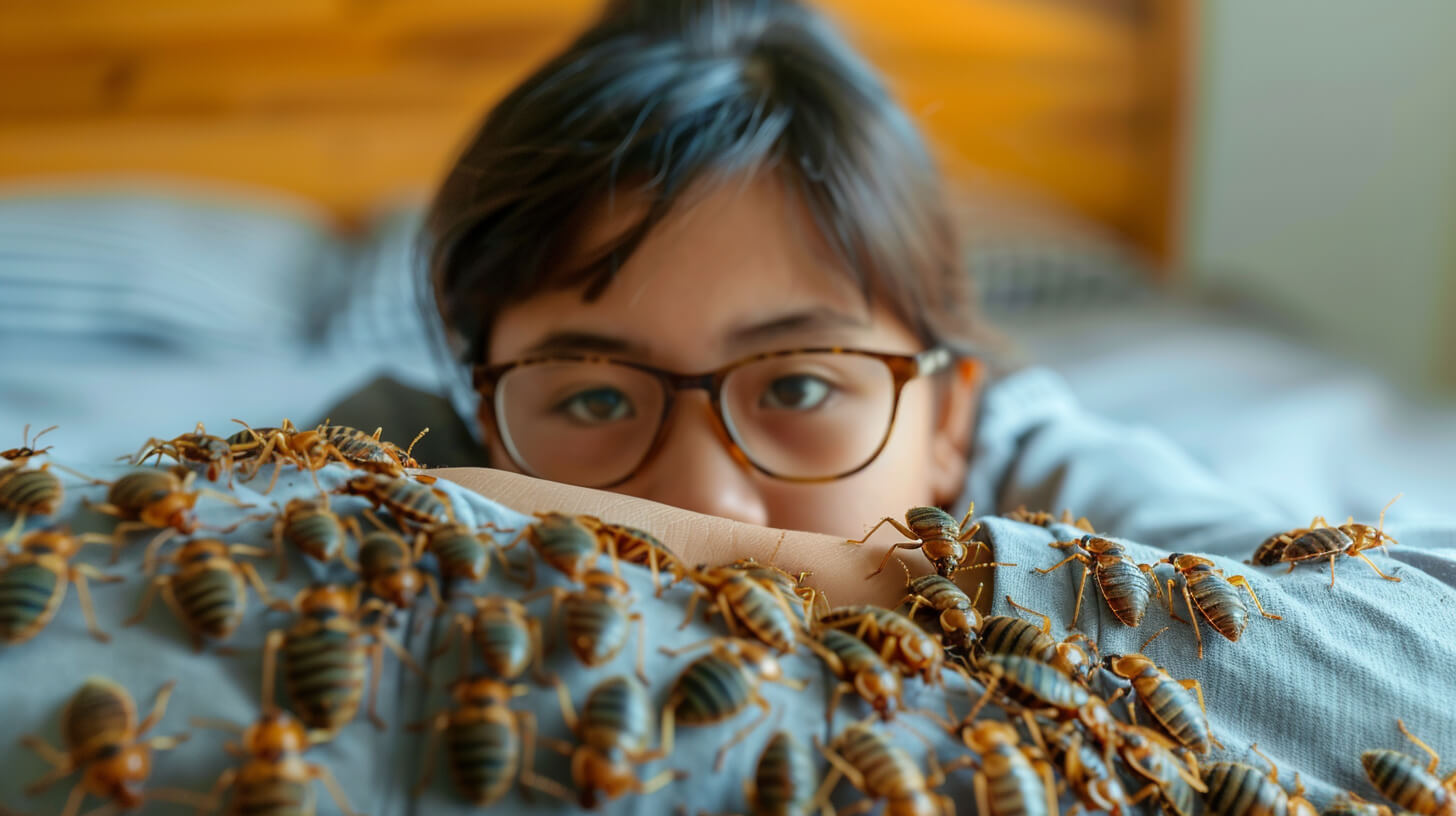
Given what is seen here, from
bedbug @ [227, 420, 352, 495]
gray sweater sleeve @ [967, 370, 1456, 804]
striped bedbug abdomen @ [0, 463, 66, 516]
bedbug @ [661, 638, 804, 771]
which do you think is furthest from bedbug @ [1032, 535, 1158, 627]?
striped bedbug abdomen @ [0, 463, 66, 516]

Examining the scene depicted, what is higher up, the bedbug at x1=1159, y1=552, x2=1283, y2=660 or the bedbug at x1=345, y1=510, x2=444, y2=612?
the bedbug at x1=1159, y1=552, x2=1283, y2=660

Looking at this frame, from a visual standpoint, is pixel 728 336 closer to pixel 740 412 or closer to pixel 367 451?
Result: pixel 740 412

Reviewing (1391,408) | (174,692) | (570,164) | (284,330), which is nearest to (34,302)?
(284,330)

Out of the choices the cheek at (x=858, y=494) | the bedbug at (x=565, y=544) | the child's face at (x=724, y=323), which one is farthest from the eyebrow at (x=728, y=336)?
the bedbug at (x=565, y=544)

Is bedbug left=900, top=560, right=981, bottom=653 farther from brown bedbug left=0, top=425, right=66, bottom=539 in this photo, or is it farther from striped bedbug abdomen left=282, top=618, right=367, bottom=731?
brown bedbug left=0, top=425, right=66, bottom=539

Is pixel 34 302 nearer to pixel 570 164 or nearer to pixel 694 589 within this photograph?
pixel 570 164

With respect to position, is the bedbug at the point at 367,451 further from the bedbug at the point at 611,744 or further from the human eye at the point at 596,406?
the human eye at the point at 596,406
